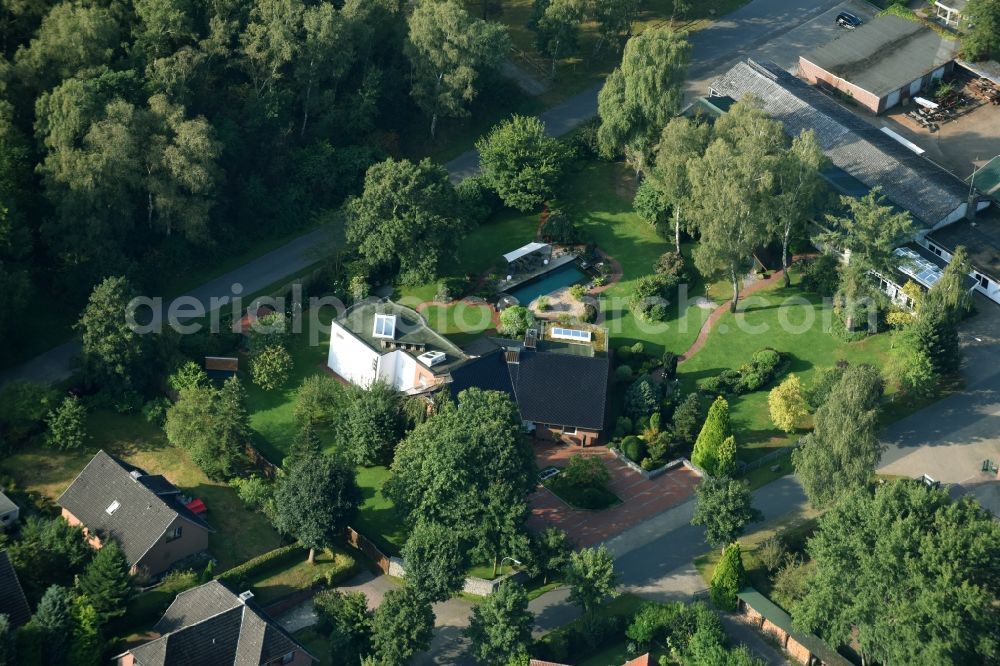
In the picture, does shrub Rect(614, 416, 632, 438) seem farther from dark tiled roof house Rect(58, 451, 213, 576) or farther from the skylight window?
dark tiled roof house Rect(58, 451, 213, 576)

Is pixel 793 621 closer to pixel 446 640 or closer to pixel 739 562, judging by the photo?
pixel 739 562

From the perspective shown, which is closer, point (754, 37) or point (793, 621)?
point (793, 621)

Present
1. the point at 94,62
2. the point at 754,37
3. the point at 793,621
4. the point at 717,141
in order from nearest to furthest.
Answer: the point at 793,621, the point at 717,141, the point at 94,62, the point at 754,37

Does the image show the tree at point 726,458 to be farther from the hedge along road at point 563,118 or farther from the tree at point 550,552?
the hedge along road at point 563,118

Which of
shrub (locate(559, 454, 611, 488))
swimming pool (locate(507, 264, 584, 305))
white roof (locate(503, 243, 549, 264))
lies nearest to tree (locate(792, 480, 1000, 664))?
shrub (locate(559, 454, 611, 488))

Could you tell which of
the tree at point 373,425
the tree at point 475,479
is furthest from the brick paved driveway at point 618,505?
the tree at point 373,425

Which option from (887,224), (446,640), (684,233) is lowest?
(446,640)

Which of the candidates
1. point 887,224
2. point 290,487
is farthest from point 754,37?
point 290,487
